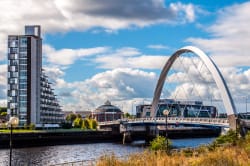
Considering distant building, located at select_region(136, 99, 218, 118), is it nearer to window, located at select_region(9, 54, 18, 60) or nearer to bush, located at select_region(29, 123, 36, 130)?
bush, located at select_region(29, 123, 36, 130)

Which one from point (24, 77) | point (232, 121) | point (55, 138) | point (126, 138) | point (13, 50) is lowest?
point (126, 138)

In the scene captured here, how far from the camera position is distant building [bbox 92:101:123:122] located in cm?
18662

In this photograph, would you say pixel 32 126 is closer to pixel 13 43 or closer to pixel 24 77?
pixel 24 77

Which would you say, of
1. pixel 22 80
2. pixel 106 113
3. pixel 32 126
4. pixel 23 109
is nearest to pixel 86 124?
pixel 23 109

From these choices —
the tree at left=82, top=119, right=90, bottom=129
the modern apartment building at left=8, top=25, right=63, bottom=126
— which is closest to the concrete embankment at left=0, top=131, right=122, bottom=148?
the modern apartment building at left=8, top=25, right=63, bottom=126

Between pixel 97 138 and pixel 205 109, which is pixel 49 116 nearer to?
pixel 97 138

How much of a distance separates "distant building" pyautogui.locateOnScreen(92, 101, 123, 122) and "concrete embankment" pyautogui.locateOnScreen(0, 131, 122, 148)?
8261cm

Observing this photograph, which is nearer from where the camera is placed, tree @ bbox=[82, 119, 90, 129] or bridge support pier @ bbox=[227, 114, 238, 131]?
bridge support pier @ bbox=[227, 114, 238, 131]

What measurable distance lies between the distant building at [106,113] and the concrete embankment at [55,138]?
82.6m

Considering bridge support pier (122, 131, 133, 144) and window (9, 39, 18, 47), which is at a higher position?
window (9, 39, 18, 47)

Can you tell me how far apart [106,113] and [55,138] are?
316 ft

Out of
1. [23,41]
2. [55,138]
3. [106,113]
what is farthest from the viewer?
[106,113]

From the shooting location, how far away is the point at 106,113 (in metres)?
186

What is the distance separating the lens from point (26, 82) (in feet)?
359
